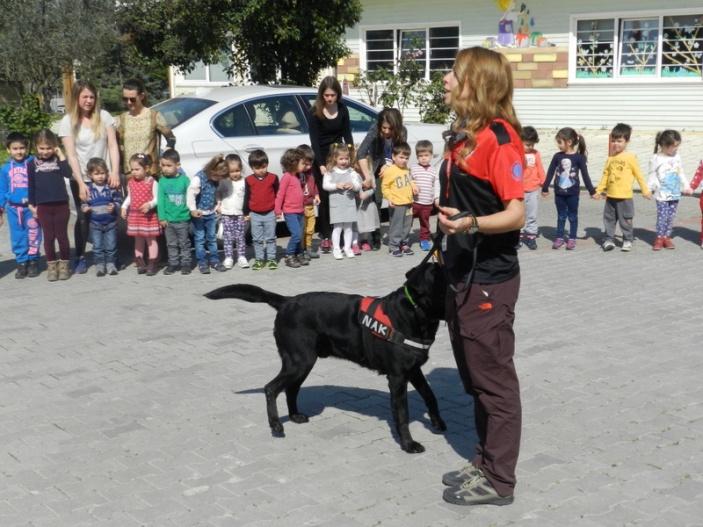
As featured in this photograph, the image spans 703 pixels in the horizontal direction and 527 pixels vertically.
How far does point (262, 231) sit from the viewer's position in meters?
9.75

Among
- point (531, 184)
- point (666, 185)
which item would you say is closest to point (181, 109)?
point (531, 184)

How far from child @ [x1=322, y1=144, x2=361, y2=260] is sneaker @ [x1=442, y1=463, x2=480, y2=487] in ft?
18.8

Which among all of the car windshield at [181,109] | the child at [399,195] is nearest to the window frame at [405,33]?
the car windshield at [181,109]

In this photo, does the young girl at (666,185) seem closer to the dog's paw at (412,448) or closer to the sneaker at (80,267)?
the dog's paw at (412,448)

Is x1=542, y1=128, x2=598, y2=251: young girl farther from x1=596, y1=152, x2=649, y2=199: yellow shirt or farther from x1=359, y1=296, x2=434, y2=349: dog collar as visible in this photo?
x1=359, y1=296, x2=434, y2=349: dog collar

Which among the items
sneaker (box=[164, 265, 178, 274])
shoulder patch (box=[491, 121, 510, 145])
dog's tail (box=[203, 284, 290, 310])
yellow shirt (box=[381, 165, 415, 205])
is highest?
shoulder patch (box=[491, 121, 510, 145])

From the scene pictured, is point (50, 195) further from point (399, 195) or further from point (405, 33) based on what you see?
point (405, 33)

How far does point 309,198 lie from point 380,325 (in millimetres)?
5214

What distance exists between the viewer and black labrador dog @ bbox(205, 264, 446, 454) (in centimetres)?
486

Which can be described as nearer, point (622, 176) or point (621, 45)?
point (622, 176)

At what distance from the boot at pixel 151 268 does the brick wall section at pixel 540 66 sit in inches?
540

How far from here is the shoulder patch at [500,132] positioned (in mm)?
4117

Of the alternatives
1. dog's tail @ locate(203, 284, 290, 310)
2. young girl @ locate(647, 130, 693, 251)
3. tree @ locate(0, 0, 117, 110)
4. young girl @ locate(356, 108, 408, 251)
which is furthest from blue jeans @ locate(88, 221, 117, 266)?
tree @ locate(0, 0, 117, 110)

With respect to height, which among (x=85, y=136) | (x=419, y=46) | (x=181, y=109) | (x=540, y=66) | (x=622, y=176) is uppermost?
(x=419, y=46)
